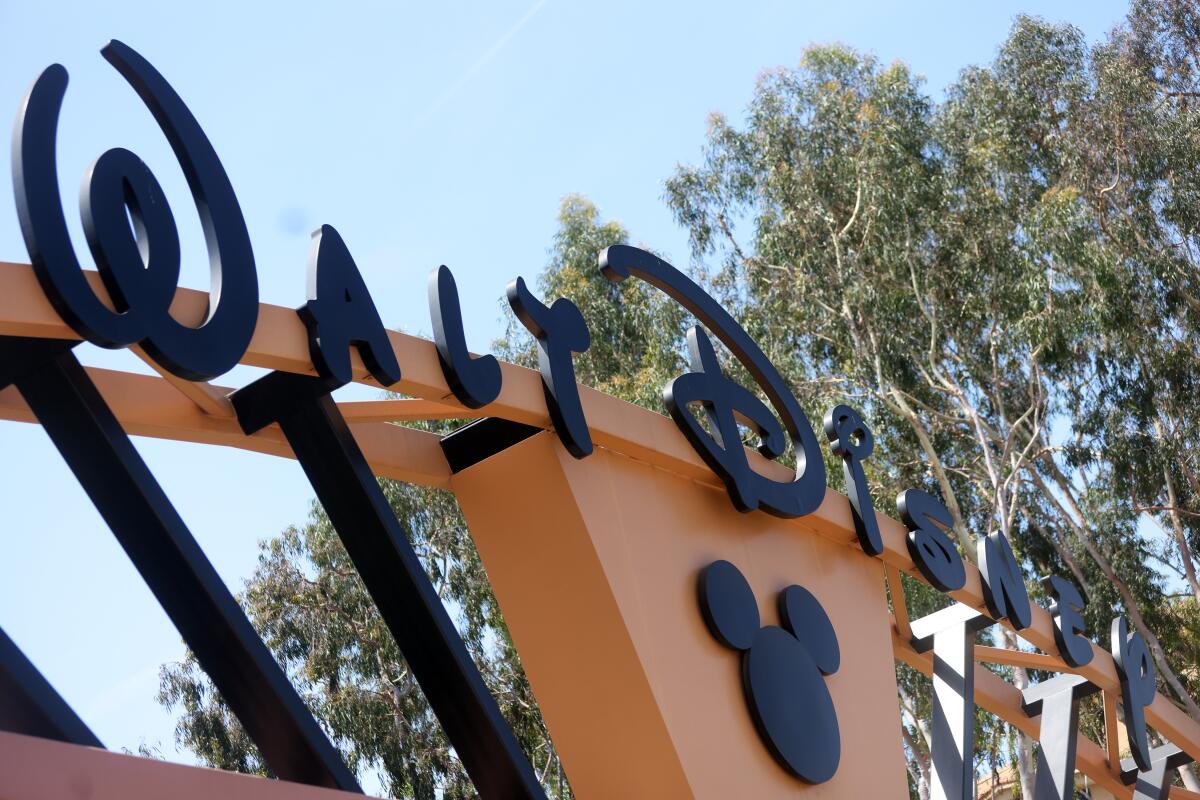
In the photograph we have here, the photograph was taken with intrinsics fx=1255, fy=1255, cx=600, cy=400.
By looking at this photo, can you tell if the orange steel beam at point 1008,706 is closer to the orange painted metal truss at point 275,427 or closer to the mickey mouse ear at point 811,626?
the orange painted metal truss at point 275,427

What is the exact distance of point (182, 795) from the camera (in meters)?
3.87

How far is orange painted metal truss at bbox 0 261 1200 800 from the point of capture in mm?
3684

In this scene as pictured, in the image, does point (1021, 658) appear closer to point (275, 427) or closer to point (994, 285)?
point (275, 427)

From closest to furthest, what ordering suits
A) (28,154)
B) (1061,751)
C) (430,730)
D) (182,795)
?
(182,795) < (28,154) < (1061,751) < (430,730)

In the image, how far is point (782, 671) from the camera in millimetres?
7703

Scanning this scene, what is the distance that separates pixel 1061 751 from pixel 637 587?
5505 mm

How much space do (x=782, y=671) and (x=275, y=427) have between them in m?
3.50

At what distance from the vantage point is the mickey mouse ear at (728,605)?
733 cm

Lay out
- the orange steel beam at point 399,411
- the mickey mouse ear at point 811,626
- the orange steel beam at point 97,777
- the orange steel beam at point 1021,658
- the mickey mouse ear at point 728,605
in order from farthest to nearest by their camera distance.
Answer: the orange steel beam at point 1021,658
the mickey mouse ear at point 811,626
the mickey mouse ear at point 728,605
the orange steel beam at point 399,411
the orange steel beam at point 97,777

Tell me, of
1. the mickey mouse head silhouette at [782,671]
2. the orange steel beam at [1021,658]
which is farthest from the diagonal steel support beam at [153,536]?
the orange steel beam at [1021,658]

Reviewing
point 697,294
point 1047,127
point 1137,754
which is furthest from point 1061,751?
point 1047,127

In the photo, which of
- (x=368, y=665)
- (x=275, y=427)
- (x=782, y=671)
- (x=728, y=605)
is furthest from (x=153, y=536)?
(x=368, y=665)

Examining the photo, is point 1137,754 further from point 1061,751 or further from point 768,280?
point 768,280

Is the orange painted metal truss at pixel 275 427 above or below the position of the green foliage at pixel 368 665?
below
